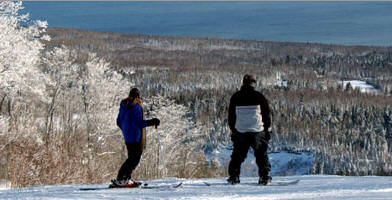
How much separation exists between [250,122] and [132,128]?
7.67 ft

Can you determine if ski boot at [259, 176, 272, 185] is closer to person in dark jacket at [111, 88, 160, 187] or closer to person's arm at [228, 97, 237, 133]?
person's arm at [228, 97, 237, 133]

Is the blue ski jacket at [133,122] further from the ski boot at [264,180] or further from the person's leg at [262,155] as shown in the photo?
the ski boot at [264,180]

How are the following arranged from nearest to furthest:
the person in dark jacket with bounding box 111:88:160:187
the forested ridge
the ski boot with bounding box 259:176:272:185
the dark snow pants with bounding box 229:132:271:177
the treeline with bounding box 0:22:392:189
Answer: the person in dark jacket with bounding box 111:88:160:187 → the dark snow pants with bounding box 229:132:271:177 → the ski boot with bounding box 259:176:272:185 → the treeline with bounding box 0:22:392:189 → the forested ridge

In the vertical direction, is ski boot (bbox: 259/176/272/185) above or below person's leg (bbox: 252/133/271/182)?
below

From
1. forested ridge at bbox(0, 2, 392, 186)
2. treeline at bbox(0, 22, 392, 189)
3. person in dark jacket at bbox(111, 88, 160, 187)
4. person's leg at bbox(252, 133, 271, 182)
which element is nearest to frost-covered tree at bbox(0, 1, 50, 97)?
forested ridge at bbox(0, 2, 392, 186)

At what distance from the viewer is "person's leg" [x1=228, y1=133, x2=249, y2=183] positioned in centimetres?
978


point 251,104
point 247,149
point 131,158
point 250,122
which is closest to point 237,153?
point 247,149

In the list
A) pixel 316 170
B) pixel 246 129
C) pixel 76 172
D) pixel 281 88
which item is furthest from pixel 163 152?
pixel 281 88

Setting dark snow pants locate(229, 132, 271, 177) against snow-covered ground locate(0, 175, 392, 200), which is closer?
snow-covered ground locate(0, 175, 392, 200)

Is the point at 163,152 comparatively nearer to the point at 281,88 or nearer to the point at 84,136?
the point at 84,136

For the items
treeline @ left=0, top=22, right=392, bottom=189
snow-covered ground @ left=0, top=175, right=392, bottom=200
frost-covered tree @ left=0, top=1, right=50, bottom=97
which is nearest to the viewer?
snow-covered ground @ left=0, top=175, right=392, bottom=200

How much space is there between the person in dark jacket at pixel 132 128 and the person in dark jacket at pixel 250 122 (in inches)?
64.4

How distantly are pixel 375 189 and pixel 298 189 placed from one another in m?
1.43

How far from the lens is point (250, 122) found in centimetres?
966
